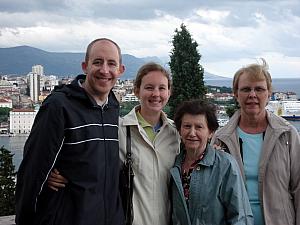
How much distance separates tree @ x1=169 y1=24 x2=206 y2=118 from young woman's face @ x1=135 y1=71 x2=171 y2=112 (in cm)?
1143

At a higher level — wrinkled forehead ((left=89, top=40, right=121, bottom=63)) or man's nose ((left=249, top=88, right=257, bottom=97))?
wrinkled forehead ((left=89, top=40, right=121, bottom=63))

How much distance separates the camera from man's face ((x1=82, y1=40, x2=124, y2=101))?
229 centimetres

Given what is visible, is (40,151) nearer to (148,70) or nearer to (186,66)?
(148,70)

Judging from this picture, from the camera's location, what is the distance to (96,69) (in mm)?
2287

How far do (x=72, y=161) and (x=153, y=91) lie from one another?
767 millimetres

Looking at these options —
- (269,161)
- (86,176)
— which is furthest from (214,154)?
(86,176)

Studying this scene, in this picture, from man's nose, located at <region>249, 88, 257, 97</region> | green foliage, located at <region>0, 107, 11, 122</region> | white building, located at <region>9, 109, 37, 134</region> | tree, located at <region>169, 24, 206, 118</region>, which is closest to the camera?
man's nose, located at <region>249, 88, 257, 97</region>

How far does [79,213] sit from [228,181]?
837mm

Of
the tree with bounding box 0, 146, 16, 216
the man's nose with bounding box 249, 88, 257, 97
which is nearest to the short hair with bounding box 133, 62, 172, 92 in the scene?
the man's nose with bounding box 249, 88, 257, 97

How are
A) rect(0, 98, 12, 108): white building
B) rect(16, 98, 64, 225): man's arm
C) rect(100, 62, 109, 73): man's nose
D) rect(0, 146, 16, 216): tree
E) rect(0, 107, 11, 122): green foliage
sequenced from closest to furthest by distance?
rect(16, 98, 64, 225): man's arm → rect(100, 62, 109, 73): man's nose → rect(0, 146, 16, 216): tree → rect(0, 107, 11, 122): green foliage → rect(0, 98, 12, 108): white building

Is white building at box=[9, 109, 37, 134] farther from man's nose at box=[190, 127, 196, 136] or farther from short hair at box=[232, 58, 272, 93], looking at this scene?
man's nose at box=[190, 127, 196, 136]

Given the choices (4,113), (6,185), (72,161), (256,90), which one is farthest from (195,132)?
(4,113)

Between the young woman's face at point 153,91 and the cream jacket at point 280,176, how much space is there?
60 cm

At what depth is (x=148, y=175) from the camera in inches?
101
